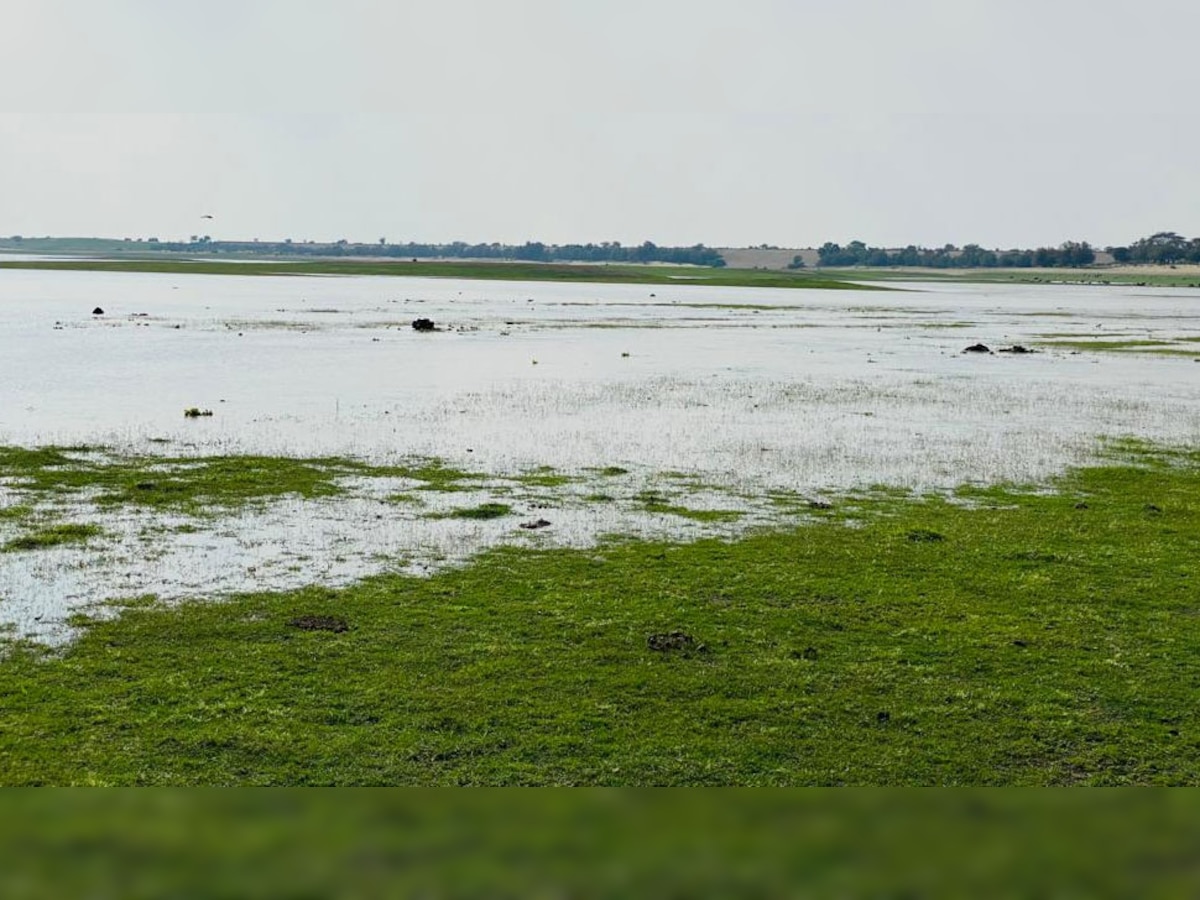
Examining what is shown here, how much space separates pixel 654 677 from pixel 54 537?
10.9 m

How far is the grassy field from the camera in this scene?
10398 millimetres

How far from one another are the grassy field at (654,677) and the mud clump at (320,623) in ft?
0.15

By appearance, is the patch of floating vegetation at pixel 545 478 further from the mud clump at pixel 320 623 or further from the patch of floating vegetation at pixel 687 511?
the mud clump at pixel 320 623

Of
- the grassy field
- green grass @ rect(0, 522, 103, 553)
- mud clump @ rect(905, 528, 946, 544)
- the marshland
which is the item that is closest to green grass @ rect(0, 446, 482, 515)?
the marshland

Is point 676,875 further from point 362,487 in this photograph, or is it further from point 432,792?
point 362,487

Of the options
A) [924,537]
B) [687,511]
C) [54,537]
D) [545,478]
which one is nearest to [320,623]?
[54,537]

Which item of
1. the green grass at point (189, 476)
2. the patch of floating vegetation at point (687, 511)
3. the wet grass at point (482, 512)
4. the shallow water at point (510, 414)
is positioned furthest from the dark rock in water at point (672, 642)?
the green grass at point (189, 476)

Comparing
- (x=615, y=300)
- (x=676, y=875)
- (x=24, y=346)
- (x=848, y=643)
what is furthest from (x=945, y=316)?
(x=676, y=875)

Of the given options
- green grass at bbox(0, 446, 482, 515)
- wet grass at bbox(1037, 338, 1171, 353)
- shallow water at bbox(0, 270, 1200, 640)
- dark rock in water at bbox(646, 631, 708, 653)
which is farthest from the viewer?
wet grass at bbox(1037, 338, 1171, 353)

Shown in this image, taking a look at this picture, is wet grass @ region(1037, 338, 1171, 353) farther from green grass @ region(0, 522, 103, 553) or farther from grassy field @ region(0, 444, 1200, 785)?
green grass @ region(0, 522, 103, 553)

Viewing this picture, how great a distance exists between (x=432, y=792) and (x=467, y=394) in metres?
32.8

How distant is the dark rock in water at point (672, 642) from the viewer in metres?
13.7

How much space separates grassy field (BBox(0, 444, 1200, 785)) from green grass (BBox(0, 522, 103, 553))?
433cm

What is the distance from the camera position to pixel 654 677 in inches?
502
